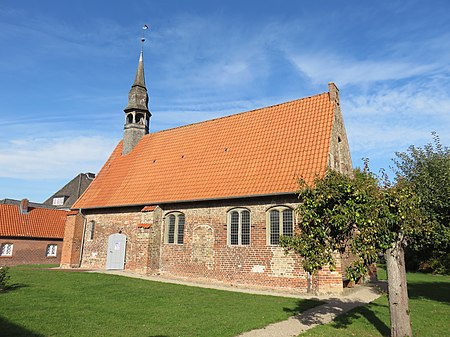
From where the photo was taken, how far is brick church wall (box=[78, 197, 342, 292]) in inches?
582

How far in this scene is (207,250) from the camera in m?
17.2

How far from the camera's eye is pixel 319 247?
795 cm

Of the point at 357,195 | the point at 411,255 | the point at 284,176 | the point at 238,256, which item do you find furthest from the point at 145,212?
the point at 411,255

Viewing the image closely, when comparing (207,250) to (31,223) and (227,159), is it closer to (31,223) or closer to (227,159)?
(227,159)

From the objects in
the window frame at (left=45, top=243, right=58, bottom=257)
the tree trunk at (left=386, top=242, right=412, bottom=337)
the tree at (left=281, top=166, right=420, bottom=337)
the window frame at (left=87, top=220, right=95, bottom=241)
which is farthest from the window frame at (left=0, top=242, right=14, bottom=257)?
the tree trunk at (left=386, top=242, right=412, bottom=337)

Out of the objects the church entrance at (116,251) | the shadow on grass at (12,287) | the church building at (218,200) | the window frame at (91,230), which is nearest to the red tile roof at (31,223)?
the church building at (218,200)

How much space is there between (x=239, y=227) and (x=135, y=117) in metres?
14.8

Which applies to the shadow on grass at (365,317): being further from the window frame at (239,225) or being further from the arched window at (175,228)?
the arched window at (175,228)

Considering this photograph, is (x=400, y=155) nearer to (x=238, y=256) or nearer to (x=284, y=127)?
(x=284, y=127)

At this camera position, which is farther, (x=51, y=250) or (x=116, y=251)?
(x=51, y=250)

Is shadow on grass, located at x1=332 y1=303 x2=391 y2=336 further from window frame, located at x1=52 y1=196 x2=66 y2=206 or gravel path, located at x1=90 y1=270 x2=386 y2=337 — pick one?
window frame, located at x1=52 y1=196 x2=66 y2=206

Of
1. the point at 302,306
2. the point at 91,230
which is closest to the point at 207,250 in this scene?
the point at 302,306

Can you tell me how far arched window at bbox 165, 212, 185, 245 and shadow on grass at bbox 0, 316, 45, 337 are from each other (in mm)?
11020

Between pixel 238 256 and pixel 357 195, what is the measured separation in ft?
31.7
